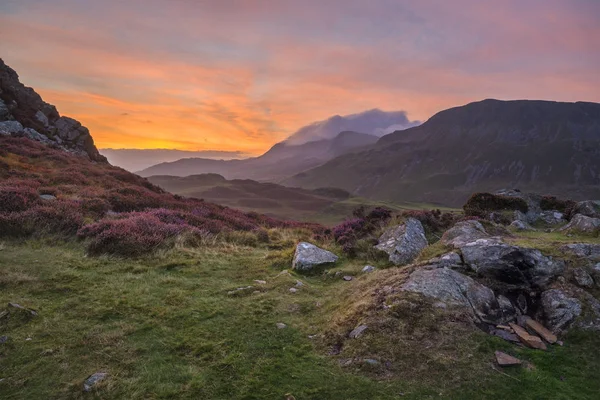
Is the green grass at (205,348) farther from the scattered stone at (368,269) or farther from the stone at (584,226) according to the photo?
the stone at (584,226)

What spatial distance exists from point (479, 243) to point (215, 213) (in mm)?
20145

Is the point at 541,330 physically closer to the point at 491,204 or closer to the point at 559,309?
the point at 559,309

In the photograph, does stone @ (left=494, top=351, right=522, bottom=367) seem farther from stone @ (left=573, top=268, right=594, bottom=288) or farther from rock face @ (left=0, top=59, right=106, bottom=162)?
rock face @ (left=0, top=59, right=106, bottom=162)

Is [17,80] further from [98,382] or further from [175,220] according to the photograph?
[98,382]

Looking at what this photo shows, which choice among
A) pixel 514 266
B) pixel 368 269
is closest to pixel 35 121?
pixel 368 269

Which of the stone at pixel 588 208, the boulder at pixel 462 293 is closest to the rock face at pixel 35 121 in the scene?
the boulder at pixel 462 293

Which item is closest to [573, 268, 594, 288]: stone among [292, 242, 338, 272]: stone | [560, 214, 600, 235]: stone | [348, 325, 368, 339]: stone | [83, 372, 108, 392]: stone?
[560, 214, 600, 235]: stone

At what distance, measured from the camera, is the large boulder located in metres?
8.90

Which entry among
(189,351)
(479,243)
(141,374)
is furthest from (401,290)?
(141,374)

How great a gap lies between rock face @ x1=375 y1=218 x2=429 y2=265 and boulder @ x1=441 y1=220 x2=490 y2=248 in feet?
3.85

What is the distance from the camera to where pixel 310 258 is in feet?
45.3

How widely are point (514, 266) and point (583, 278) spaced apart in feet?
4.61

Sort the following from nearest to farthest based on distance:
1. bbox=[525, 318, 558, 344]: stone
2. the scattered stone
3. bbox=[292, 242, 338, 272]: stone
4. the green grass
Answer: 1. the green grass
2. bbox=[525, 318, 558, 344]: stone
3. the scattered stone
4. bbox=[292, 242, 338, 272]: stone

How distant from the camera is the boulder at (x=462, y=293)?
809 centimetres
